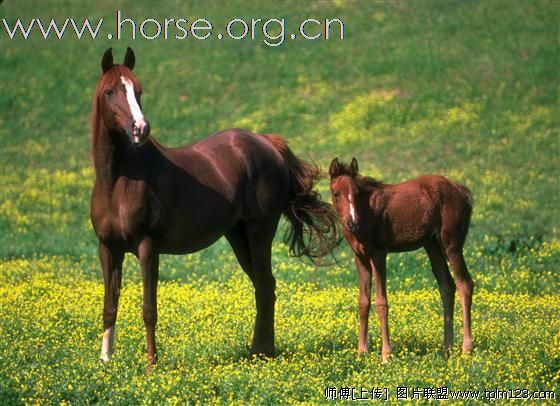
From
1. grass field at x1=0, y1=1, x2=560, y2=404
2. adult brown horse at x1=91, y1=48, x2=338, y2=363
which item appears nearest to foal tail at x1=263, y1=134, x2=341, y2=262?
adult brown horse at x1=91, y1=48, x2=338, y2=363

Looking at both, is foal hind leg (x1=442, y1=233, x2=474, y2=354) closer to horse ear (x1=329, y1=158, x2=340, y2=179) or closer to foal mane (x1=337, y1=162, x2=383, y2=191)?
foal mane (x1=337, y1=162, x2=383, y2=191)

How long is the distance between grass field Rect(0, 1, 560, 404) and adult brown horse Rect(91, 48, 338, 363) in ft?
3.15

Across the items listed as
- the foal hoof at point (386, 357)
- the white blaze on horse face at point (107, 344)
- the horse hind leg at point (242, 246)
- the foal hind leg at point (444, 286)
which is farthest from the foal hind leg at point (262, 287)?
the foal hind leg at point (444, 286)

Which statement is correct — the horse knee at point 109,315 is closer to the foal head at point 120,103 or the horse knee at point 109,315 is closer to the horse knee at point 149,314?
the horse knee at point 149,314

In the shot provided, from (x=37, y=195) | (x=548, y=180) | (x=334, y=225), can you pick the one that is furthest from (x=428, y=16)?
(x=334, y=225)

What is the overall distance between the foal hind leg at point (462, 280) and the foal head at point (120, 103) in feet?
11.9

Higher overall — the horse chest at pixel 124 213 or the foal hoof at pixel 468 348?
the horse chest at pixel 124 213

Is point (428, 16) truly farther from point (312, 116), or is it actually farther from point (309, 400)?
point (309, 400)

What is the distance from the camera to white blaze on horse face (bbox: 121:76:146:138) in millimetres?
10414

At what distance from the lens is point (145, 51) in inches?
1532

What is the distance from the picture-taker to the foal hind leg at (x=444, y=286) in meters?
12.2

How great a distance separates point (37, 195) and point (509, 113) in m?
13.5

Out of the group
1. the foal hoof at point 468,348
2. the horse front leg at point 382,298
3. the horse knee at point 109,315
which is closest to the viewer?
the horse knee at point 109,315

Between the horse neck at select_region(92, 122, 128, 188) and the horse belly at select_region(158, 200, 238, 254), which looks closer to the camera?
the horse neck at select_region(92, 122, 128, 188)
